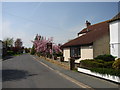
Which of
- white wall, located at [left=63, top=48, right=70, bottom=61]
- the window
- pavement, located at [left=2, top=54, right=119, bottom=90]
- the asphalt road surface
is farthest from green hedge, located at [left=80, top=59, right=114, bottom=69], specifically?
white wall, located at [left=63, top=48, right=70, bottom=61]

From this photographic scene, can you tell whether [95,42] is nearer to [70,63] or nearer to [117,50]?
[117,50]

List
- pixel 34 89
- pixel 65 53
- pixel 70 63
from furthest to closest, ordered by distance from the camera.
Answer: pixel 65 53 → pixel 70 63 → pixel 34 89

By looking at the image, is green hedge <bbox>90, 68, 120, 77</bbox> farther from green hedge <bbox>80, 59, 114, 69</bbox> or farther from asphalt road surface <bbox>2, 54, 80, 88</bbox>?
asphalt road surface <bbox>2, 54, 80, 88</bbox>

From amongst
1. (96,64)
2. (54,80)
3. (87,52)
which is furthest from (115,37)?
(54,80)

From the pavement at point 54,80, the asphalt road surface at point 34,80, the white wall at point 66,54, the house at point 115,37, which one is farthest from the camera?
the white wall at point 66,54

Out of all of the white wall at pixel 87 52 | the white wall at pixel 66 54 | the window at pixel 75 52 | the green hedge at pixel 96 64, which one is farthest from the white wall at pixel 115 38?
the white wall at pixel 66 54

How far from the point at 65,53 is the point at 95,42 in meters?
9.15

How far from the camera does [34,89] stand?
27.5 feet

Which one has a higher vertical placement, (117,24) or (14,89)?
(117,24)

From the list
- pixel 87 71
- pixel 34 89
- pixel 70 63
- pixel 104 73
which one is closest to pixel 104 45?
pixel 70 63

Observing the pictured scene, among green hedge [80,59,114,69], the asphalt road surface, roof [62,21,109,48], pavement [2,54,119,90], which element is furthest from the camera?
roof [62,21,109,48]

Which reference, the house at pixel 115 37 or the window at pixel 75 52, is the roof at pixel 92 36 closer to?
the window at pixel 75 52

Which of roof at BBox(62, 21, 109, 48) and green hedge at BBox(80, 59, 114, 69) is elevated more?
roof at BBox(62, 21, 109, 48)

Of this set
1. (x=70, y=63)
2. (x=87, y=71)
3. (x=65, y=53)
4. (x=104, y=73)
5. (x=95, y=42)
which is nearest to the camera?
(x=104, y=73)
